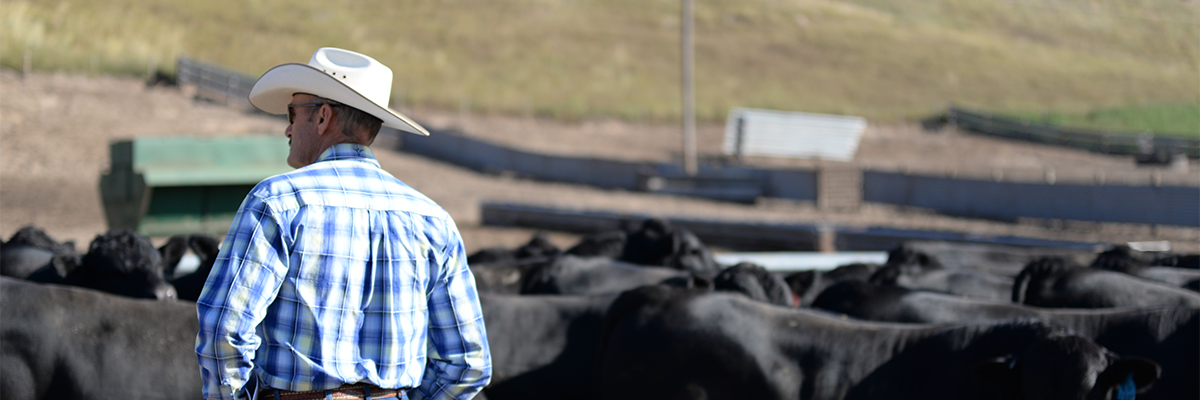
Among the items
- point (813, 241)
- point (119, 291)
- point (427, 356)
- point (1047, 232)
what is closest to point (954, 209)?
point (1047, 232)

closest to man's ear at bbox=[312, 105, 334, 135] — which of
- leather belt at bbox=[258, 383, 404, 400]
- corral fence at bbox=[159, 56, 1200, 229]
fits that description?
leather belt at bbox=[258, 383, 404, 400]

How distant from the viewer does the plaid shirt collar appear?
253 centimetres

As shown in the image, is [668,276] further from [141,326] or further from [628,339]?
[141,326]

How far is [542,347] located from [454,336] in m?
3.58

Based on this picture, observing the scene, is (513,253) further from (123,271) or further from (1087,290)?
→ (1087,290)

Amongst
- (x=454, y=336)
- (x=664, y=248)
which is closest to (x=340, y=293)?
(x=454, y=336)

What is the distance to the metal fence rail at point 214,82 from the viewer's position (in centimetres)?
3114

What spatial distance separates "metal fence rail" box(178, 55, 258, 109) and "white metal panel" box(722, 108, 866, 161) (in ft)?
49.9

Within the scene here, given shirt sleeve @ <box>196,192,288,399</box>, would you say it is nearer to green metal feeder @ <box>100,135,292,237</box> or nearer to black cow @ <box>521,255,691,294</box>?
black cow @ <box>521,255,691,294</box>

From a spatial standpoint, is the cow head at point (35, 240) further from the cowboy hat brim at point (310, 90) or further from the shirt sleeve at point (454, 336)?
the shirt sleeve at point (454, 336)

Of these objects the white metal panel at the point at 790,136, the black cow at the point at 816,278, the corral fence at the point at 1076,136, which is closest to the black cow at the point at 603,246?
the black cow at the point at 816,278

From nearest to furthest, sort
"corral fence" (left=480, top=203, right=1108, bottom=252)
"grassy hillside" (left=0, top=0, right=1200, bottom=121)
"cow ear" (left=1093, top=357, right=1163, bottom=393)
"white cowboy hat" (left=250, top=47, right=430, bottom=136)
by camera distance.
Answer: "white cowboy hat" (left=250, top=47, right=430, bottom=136) < "cow ear" (left=1093, top=357, right=1163, bottom=393) < "corral fence" (left=480, top=203, right=1108, bottom=252) < "grassy hillside" (left=0, top=0, right=1200, bottom=121)

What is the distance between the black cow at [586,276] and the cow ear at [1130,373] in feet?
12.2

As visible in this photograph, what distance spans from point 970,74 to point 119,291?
195 ft
